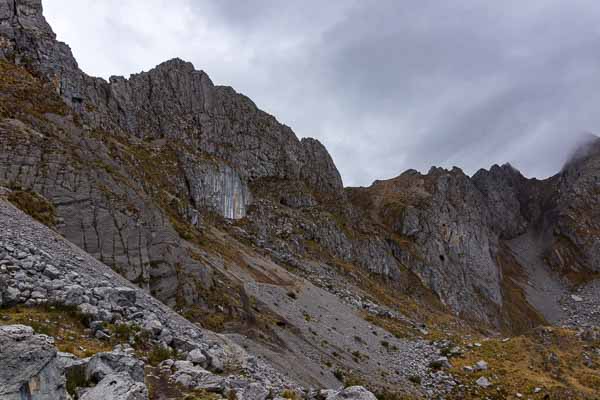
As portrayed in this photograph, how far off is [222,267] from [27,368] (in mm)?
35234

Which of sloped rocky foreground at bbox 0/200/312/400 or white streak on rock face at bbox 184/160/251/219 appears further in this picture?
white streak on rock face at bbox 184/160/251/219

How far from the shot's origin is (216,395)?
11.1 m

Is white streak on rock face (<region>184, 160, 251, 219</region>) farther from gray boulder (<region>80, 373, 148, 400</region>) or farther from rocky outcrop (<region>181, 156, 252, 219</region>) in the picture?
gray boulder (<region>80, 373, 148, 400</region>)

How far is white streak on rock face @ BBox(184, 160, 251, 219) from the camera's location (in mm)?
74375

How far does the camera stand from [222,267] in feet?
139

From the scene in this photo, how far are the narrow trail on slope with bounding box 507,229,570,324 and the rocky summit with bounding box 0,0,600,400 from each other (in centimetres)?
102

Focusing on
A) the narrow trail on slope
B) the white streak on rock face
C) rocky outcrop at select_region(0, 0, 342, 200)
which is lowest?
the narrow trail on slope

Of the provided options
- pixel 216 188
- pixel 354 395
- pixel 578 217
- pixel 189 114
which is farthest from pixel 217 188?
pixel 578 217

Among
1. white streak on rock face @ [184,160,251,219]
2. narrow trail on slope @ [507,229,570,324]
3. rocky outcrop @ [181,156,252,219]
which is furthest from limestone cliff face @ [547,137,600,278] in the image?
rocky outcrop @ [181,156,252,219]

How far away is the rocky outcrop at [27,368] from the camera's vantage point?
7176 mm

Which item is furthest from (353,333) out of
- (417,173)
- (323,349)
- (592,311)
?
(417,173)

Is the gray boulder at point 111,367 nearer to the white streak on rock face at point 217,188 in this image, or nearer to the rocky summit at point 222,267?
the rocky summit at point 222,267

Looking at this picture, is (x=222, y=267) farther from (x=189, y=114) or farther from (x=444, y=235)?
(x=444, y=235)

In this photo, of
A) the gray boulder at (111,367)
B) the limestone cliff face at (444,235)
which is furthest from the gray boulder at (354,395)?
the limestone cliff face at (444,235)
